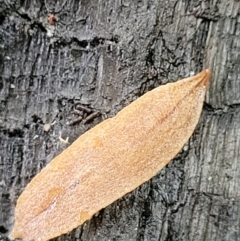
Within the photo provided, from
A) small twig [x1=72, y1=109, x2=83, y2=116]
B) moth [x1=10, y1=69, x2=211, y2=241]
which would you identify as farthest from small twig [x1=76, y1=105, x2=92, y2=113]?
moth [x1=10, y1=69, x2=211, y2=241]

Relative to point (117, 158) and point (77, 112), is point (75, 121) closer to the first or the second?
point (77, 112)

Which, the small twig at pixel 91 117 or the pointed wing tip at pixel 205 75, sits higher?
the pointed wing tip at pixel 205 75

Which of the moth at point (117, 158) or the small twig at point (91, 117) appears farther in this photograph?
the small twig at point (91, 117)

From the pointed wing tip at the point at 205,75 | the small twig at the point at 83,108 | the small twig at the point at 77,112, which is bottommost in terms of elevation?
the small twig at the point at 77,112

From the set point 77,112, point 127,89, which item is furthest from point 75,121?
point 127,89

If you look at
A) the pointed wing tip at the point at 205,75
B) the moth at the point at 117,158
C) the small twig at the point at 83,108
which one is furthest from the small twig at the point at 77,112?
the pointed wing tip at the point at 205,75

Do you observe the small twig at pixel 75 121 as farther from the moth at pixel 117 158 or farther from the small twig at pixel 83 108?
the moth at pixel 117 158

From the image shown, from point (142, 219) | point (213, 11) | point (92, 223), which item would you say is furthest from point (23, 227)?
point (213, 11)

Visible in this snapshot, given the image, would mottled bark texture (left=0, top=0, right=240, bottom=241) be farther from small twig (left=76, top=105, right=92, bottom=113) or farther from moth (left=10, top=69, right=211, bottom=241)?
moth (left=10, top=69, right=211, bottom=241)
